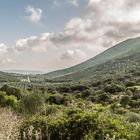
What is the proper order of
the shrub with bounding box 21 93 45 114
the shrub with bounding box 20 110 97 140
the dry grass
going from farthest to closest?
the shrub with bounding box 21 93 45 114
the shrub with bounding box 20 110 97 140
the dry grass

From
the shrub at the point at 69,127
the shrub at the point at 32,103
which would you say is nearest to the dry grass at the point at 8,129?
the shrub at the point at 69,127

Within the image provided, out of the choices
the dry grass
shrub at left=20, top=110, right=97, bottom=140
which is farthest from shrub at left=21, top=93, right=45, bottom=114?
the dry grass

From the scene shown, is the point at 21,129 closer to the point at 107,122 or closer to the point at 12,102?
the point at 107,122

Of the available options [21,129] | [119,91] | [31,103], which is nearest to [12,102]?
[31,103]

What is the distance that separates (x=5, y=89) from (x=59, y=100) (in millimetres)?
7887

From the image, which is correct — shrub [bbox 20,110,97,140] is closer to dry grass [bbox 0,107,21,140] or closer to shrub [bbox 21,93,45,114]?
dry grass [bbox 0,107,21,140]

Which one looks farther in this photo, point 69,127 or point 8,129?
point 69,127

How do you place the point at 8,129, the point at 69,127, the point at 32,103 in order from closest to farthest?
the point at 8,129
the point at 69,127
the point at 32,103

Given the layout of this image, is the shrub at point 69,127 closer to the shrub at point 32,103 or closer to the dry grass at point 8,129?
the dry grass at point 8,129

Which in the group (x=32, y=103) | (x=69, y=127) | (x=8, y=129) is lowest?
(x=32, y=103)

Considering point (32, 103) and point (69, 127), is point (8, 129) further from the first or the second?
point (32, 103)

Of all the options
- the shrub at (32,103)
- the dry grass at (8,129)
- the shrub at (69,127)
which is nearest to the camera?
the dry grass at (8,129)

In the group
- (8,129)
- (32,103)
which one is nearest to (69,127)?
(8,129)

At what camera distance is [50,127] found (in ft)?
39.5
